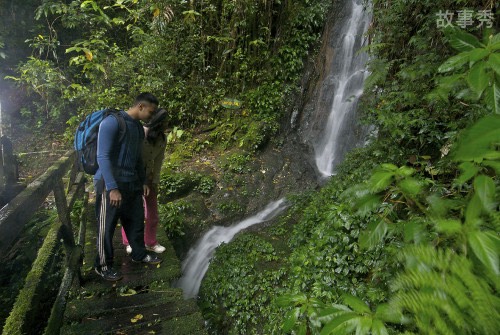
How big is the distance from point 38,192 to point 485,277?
110 inches

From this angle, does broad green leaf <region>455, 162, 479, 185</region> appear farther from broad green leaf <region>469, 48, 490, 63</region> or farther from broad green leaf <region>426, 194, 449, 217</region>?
broad green leaf <region>469, 48, 490, 63</region>

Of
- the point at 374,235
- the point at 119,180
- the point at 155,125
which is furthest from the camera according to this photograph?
the point at 155,125

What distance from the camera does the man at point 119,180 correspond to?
10.3 feet

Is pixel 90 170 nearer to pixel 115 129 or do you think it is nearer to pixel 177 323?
pixel 115 129

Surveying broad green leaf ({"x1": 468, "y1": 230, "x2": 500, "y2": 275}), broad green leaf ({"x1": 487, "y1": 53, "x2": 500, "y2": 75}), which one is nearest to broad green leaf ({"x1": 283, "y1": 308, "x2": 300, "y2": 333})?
broad green leaf ({"x1": 468, "y1": 230, "x2": 500, "y2": 275})

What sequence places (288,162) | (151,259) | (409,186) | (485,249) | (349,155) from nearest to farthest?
(485,249) < (409,186) < (151,259) < (349,155) < (288,162)

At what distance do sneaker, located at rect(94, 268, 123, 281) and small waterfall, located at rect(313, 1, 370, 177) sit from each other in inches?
246

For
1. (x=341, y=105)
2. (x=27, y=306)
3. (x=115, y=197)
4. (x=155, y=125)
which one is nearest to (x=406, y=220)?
(x=115, y=197)

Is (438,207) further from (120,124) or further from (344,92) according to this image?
(344,92)

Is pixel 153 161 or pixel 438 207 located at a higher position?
pixel 438 207

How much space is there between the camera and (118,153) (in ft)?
10.7

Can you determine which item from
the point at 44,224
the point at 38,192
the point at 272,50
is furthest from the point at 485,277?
the point at 272,50

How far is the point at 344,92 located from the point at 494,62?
8.48 metres

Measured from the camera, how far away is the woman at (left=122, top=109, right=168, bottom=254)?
12.8 feet
